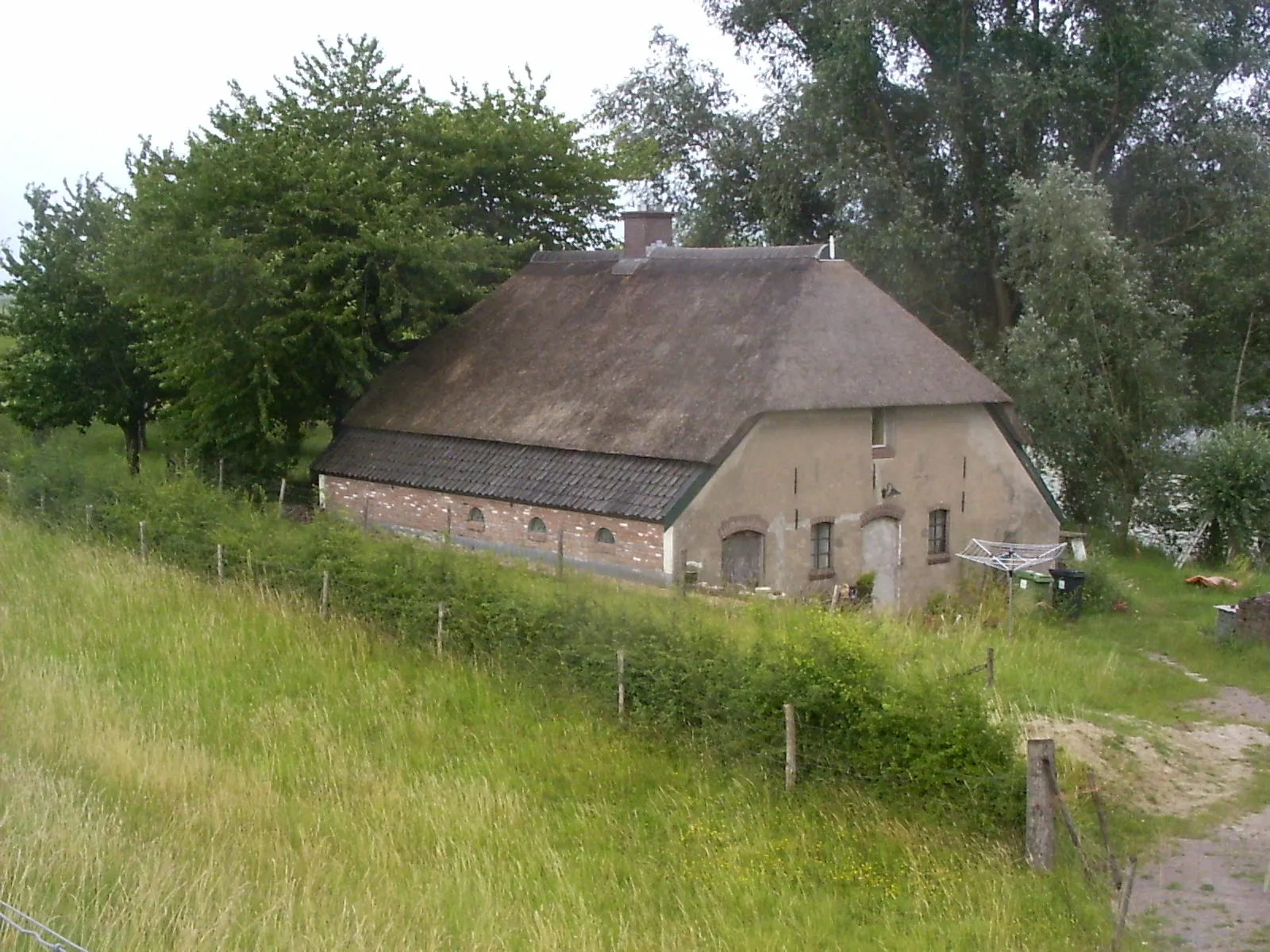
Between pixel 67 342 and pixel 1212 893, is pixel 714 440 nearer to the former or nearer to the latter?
pixel 1212 893

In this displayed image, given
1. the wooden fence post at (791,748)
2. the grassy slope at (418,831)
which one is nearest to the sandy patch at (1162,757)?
the wooden fence post at (791,748)

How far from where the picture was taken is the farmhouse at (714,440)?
64.2ft

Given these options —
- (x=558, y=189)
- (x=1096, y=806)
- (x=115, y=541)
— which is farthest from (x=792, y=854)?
(x=558, y=189)

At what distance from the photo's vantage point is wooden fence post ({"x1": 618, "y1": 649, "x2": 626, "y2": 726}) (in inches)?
511

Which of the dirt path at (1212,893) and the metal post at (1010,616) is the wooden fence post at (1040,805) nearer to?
the dirt path at (1212,893)

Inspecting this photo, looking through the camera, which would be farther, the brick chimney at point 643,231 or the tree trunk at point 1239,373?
the tree trunk at point 1239,373

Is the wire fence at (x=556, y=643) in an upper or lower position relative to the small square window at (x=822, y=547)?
lower

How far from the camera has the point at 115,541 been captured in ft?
68.2

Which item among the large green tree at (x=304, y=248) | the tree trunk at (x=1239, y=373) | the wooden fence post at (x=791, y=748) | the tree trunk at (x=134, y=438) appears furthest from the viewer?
the tree trunk at (x=134, y=438)

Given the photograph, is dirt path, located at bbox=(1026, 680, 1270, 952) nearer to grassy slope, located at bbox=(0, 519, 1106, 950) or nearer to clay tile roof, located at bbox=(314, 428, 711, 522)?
grassy slope, located at bbox=(0, 519, 1106, 950)

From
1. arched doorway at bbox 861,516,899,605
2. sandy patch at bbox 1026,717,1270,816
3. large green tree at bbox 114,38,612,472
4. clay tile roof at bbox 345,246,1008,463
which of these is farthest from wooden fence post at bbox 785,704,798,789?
large green tree at bbox 114,38,612,472

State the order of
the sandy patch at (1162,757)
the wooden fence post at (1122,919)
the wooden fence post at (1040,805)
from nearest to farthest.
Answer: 1. the wooden fence post at (1122,919)
2. the wooden fence post at (1040,805)
3. the sandy patch at (1162,757)

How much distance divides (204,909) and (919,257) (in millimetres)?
25451

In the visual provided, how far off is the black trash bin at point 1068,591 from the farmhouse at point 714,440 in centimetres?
207
